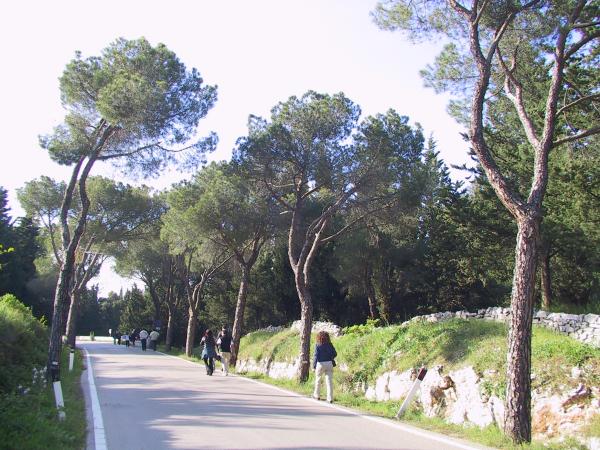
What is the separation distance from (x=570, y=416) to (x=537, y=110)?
9.37 metres

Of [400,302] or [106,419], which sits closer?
[106,419]

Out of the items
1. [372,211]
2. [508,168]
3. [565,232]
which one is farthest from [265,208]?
[565,232]

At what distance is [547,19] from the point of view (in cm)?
1121

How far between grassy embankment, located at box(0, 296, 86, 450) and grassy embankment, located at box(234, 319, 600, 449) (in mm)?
5460

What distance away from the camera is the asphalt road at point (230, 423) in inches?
291

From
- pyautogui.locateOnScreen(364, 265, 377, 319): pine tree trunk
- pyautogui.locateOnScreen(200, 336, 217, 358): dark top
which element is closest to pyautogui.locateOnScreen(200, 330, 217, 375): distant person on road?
pyautogui.locateOnScreen(200, 336, 217, 358): dark top

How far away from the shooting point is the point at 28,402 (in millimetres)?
8477

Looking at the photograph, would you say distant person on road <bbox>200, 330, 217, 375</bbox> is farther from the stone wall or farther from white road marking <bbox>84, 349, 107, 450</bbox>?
the stone wall

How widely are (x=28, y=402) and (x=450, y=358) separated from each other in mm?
7777

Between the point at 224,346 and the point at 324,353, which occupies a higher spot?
the point at 324,353

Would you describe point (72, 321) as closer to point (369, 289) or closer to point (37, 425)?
point (369, 289)

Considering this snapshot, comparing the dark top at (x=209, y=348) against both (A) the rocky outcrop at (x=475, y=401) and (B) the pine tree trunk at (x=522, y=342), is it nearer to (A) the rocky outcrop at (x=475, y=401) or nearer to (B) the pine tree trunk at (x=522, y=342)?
(A) the rocky outcrop at (x=475, y=401)

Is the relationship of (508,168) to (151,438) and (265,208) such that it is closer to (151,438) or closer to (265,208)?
(265,208)

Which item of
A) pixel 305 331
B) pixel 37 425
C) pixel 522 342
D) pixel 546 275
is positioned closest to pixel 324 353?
pixel 305 331
